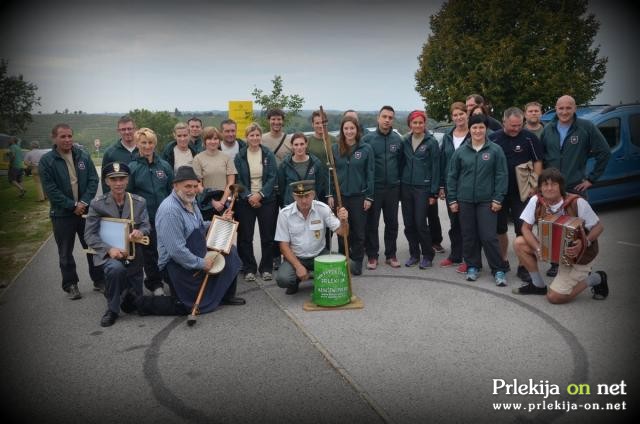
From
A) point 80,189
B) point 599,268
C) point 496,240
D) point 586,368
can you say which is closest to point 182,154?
point 80,189

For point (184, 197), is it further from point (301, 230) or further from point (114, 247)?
point (301, 230)

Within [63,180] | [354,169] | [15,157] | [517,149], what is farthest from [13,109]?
[15,157]

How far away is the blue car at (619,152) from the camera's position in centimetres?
937

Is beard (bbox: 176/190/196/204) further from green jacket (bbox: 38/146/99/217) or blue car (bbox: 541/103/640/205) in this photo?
blue car (bbox: 541/103/640/205)

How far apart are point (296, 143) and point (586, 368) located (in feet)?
13.3

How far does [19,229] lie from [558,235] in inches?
432

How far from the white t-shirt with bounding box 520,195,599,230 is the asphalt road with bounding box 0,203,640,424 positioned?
883 mm

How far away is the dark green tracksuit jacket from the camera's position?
6.45 m

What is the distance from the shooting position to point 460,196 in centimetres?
628

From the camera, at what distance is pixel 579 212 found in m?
5.30

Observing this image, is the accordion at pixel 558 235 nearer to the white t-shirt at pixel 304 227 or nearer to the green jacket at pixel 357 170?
the green jacket at pixel 357 170

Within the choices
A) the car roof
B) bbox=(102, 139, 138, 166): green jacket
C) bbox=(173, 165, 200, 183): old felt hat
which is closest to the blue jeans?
bbox=(173, 165, 200, 183): old felt hat

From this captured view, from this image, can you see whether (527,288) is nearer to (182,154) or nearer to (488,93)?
(182,154)

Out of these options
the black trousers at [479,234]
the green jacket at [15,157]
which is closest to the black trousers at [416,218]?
the black trousers at [479,234]
